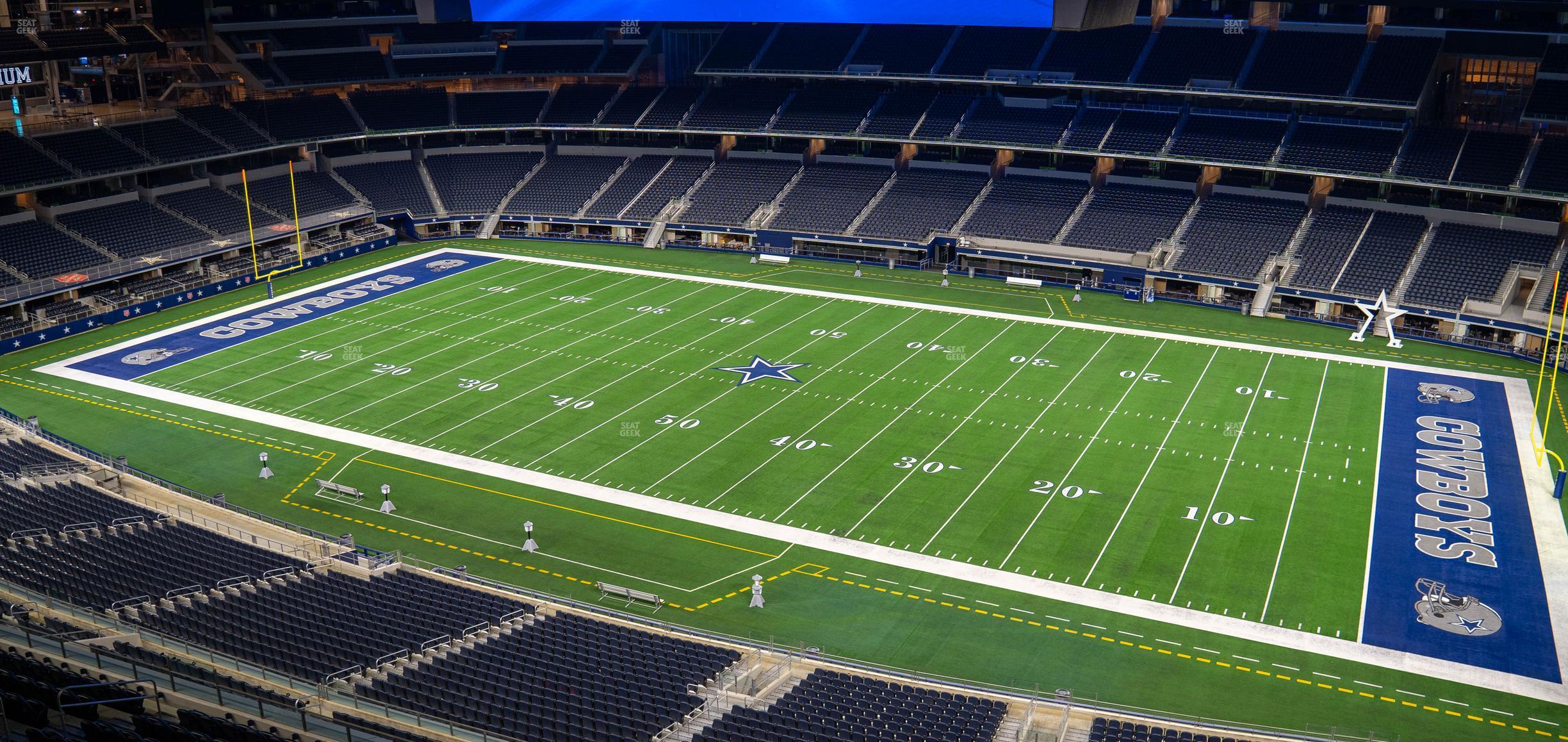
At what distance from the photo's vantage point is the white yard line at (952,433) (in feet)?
108

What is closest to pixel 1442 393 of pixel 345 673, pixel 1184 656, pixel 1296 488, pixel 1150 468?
A: pixel 1296 488

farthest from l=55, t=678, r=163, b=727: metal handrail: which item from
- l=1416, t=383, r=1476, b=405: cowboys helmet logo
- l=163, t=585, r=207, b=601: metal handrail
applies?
l=1416, t=383, r=1476, b=405: cowboys helmet logo

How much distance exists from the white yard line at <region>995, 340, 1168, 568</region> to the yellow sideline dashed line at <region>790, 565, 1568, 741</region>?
247cm

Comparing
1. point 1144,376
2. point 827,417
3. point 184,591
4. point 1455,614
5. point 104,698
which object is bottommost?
point 1455,614

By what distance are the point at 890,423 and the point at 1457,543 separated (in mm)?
16054

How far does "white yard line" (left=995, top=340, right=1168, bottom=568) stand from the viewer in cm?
3095

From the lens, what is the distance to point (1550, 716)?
76.8 feet

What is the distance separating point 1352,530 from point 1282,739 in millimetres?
12206

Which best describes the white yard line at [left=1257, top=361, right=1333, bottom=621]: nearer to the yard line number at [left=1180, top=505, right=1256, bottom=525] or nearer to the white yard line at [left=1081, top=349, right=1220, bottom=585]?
the yard line number at [left=1180, top=505, right=1256, bottom=525]

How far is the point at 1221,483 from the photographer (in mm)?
34500

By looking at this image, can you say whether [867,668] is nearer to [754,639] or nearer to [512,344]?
[754,639]

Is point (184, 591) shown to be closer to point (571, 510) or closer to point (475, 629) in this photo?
point (475, 629)

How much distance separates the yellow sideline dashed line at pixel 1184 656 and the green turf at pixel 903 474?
0.36ft

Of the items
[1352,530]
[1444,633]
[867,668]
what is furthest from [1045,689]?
[1352,530]
